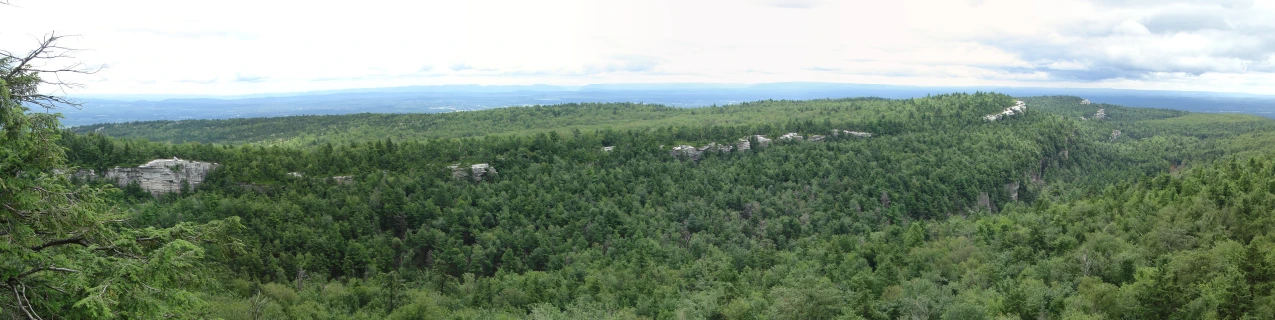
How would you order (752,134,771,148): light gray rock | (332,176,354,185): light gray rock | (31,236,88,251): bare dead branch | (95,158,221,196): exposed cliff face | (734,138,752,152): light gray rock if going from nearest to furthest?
(31,236,88,251): bare dead branch → (95,158,221,196): exposed cliff face → (332,176,354,185): light gray rock → (734,138,752,152): light gray rock → (752,134,771,148): light gray rock

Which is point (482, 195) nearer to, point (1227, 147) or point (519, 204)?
point (519, 204)

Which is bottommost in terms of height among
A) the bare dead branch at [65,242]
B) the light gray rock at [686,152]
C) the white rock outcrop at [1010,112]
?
the light gray rock at [686,152]

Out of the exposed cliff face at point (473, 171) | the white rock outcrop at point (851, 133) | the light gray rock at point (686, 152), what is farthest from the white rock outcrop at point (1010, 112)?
the exposed cliff face at point (473, 171)

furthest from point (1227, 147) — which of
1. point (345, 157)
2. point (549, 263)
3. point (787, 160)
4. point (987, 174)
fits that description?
point (345, 157)

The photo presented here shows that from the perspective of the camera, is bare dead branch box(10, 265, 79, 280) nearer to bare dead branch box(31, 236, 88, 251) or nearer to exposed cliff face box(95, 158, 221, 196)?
bare dead branch box(31, 236, 88, 251)

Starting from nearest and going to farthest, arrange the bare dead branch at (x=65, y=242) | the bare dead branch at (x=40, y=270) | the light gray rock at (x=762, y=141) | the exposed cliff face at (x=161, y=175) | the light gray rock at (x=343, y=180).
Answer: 1. the bare dead branch at (x=40, y=270)
2. the bare dead branch at (x=65, y=242)
3. the exposed cliff face at (x=161, y=175)
4. the light gray rock at (x=343, y=180)
5. the light gray rock at (x=762, y=141)

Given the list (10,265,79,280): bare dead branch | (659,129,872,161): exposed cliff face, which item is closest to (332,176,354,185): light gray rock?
(659,129,872,161): exposed cliff face

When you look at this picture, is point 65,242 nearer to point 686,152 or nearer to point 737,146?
point 686,152

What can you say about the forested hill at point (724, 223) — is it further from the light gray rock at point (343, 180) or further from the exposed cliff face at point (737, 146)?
the light gray rock at point (343, 180)
